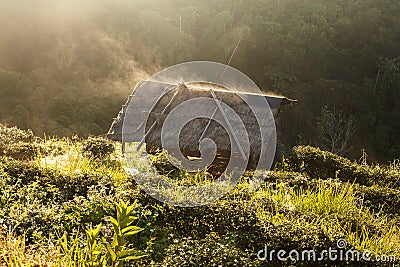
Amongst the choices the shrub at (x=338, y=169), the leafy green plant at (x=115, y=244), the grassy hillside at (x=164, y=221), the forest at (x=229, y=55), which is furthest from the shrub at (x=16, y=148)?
the forest at (x=229, y=55)

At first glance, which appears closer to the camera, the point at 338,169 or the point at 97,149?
the point at 97,149

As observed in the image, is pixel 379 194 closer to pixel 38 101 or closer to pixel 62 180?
pixel 62 180

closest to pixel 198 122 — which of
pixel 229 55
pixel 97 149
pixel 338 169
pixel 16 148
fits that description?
pixel 97 149

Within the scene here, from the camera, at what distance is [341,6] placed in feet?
95.8

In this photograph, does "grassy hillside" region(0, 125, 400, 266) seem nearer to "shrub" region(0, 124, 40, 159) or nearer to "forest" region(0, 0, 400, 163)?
"shrub" region(0, 124, 40, 159)

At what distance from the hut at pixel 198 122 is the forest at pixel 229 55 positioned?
12.3 meters

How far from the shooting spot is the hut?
33.1 ft

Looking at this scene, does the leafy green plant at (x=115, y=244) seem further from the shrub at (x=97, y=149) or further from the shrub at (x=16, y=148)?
the shrub at (x=16, y=148)

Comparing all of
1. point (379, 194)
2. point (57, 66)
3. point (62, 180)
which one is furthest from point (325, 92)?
point (62, 180)

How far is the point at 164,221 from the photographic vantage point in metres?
5.45

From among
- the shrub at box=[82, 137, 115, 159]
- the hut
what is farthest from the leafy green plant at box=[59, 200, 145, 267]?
the hut

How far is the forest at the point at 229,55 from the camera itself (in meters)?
24.2

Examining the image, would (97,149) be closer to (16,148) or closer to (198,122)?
(16,148)

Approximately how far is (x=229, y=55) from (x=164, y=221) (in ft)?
70.9
